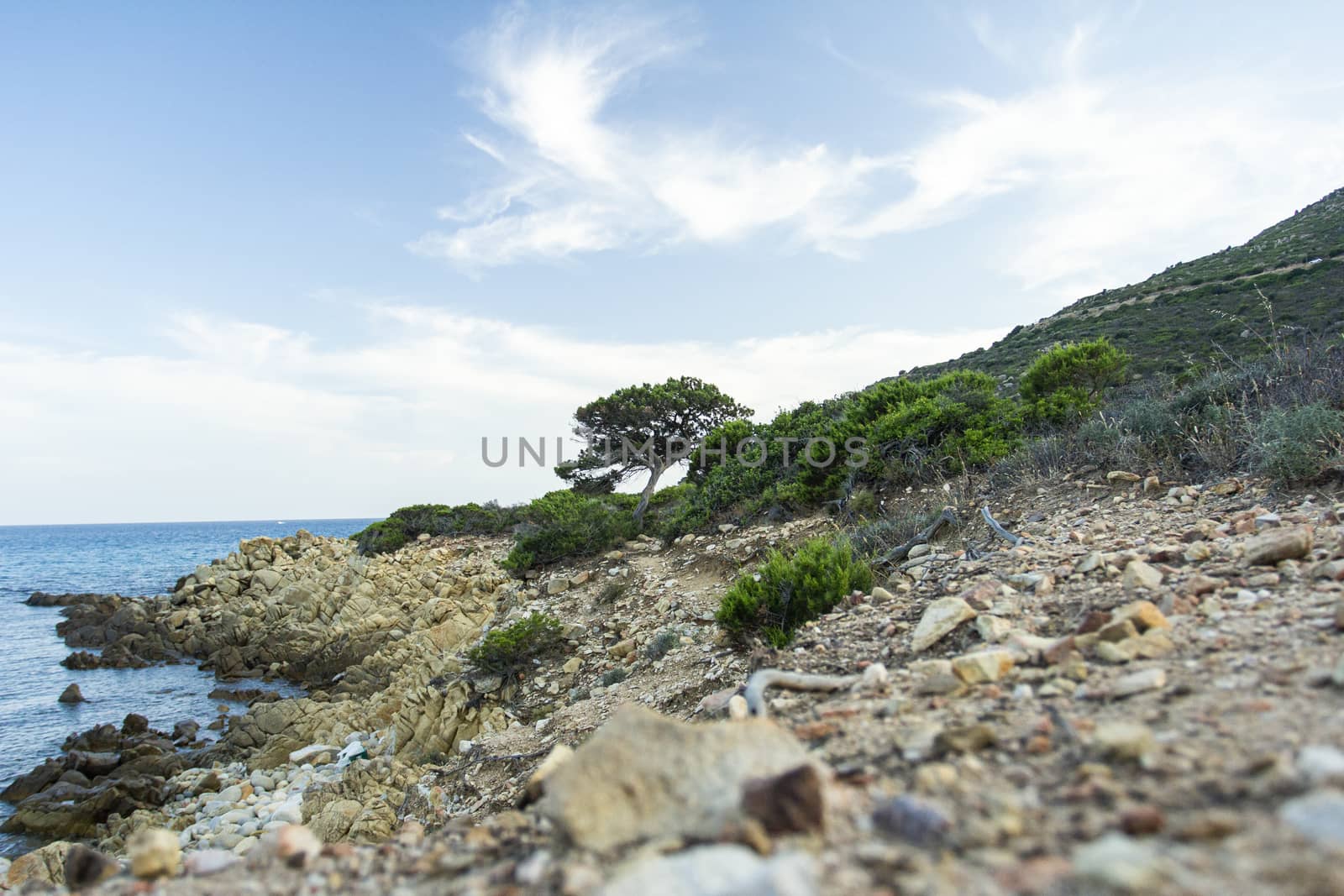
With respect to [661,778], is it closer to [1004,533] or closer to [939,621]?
[939,621]

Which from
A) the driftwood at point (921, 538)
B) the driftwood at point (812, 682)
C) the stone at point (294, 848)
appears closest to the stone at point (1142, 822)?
the driftwood at point (812, 682)

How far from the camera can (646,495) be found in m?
15.7

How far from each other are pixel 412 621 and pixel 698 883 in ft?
43.4

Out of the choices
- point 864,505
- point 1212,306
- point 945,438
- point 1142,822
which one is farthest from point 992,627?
point 1212,306

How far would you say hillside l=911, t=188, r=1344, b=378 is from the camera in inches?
701

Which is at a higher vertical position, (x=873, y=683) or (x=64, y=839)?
(x=873, y=683)

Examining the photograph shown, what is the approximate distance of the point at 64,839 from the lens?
718cm

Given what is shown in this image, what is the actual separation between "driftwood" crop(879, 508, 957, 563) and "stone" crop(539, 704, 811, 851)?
4326 millimetres

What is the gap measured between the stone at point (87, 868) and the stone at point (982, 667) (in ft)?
8.89

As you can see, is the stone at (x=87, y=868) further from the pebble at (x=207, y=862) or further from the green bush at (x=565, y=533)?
the green bush at (x=565, y=533)

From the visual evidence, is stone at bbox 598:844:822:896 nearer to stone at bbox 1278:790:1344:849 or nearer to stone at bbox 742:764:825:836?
stone at bbox 742:764:825:836

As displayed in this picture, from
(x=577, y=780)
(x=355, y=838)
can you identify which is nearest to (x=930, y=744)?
(x=577, y=780)

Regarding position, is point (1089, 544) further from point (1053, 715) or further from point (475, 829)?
point (475, 829)

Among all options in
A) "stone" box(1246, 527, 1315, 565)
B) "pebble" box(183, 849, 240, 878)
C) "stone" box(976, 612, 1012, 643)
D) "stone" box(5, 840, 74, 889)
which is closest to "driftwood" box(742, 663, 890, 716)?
"stone" box(976, 612, 1012, 643)
